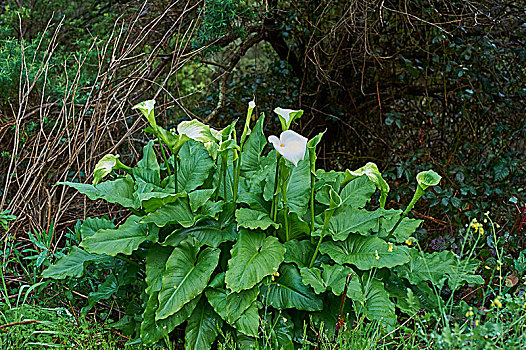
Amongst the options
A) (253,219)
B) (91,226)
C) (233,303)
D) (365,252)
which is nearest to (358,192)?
(365,252)

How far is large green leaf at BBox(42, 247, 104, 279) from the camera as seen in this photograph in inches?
84.4

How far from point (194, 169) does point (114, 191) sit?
0.35 meters

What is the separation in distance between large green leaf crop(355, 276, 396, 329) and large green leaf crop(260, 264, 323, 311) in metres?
0.17

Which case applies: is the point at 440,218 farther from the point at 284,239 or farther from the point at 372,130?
the point at 284,239

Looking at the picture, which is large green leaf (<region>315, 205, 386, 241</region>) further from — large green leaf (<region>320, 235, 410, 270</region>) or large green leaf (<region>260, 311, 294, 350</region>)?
large green leaf (<region>260, 311, 294, 350</region>)

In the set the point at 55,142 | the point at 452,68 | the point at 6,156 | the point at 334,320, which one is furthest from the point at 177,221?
the point at 452,68

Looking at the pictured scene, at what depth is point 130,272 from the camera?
7.26ft

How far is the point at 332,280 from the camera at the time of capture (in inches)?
77.5

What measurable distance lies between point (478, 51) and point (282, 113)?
5.85 feet

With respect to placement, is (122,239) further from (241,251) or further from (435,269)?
(435,269)

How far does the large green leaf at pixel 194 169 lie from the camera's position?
7.30 feet

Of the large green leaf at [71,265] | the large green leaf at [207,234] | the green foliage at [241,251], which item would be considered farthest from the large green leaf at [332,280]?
the large green leaf at [71,265]

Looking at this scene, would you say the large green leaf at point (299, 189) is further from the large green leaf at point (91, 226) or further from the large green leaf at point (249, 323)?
the large green leaf at point (91, 226)

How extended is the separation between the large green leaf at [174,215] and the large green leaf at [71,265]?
396 millimetres
